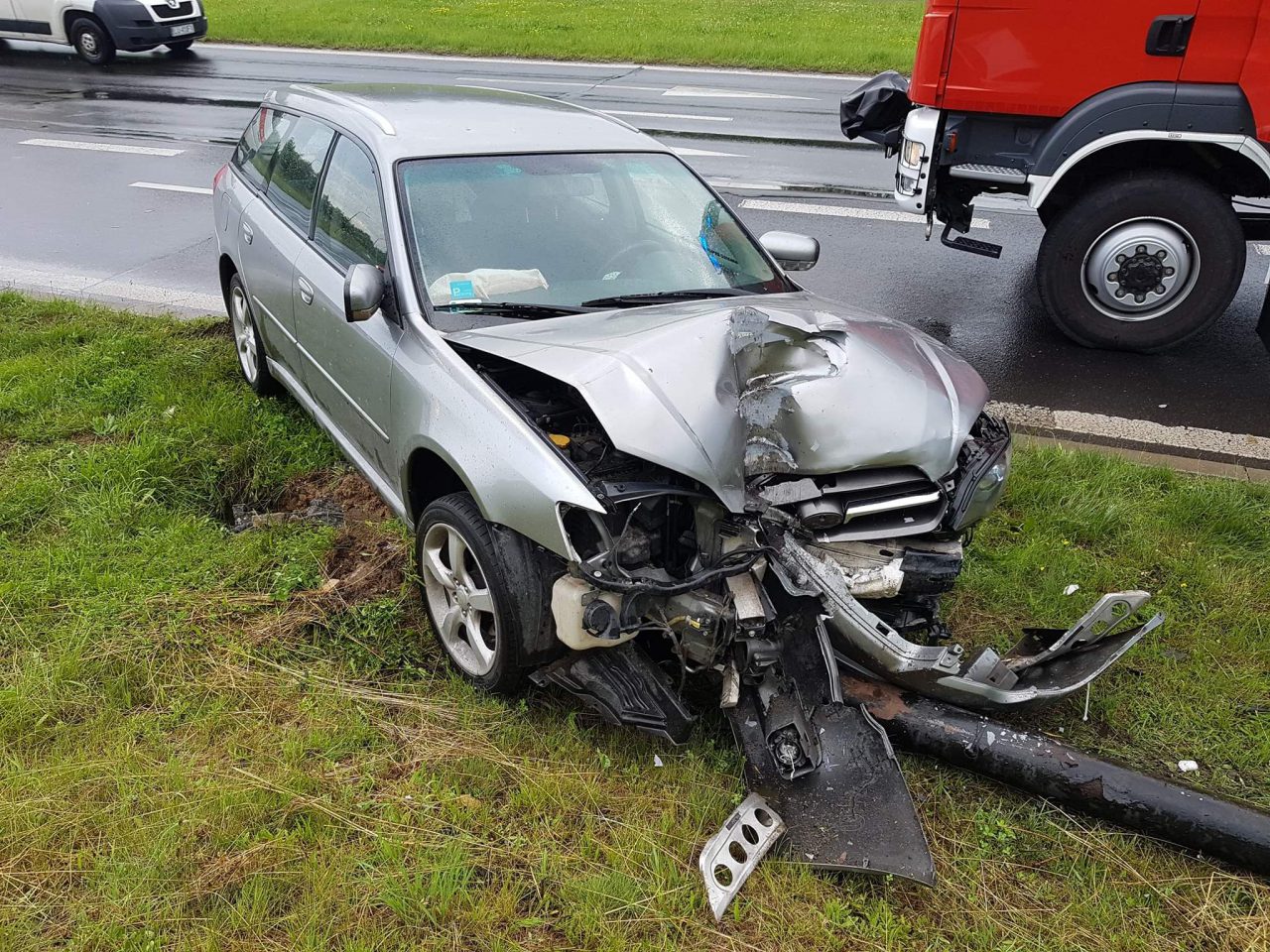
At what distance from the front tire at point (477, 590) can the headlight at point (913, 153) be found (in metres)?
4.54

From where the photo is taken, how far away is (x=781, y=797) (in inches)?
107

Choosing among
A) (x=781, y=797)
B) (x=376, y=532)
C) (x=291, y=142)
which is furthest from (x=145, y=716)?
(x=291, y=142)

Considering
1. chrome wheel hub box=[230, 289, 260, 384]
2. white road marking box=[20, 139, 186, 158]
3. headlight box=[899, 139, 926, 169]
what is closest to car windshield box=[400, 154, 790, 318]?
chrome wheel hub box=[230, 289, 260, 384]

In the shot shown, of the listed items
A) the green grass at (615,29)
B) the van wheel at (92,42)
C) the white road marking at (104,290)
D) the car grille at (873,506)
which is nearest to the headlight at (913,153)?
the car grille at (873,506)

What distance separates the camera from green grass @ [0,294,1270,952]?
2.53 m

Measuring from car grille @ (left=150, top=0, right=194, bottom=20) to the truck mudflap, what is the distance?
14083mm

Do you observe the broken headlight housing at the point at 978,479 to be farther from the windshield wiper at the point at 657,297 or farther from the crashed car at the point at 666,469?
the windshield wiper at the point at 657,297

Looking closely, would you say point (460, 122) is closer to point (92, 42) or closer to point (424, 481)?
point (424, 481)

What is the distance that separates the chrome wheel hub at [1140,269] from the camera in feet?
19.2

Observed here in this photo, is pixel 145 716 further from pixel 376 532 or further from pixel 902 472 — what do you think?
pixel 902 472

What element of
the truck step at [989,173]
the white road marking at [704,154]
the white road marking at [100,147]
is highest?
the truck step at [989,173]

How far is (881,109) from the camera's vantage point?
7520 mm

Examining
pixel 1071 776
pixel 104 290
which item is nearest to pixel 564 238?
pixel 1071 776

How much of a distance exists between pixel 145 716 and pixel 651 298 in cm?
232
